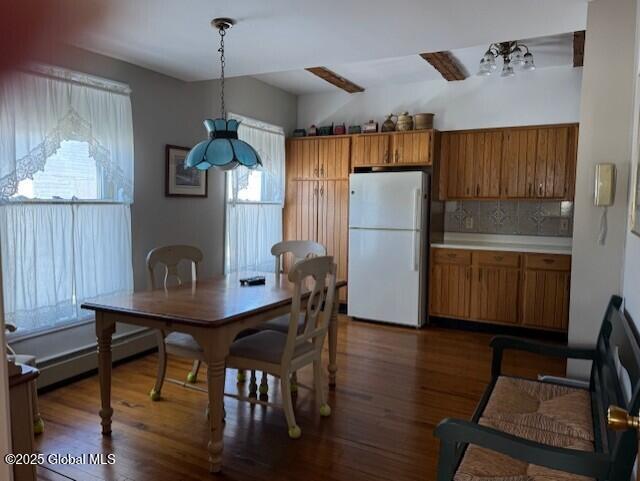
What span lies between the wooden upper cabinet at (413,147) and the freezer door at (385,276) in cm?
75

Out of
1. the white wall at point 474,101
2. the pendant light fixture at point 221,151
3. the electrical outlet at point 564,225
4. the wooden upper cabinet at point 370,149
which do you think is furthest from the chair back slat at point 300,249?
the electrical outlet at point 564,225

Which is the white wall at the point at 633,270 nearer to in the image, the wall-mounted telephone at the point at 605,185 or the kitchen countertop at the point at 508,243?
the wall-mounted telephone at the point at 605,185

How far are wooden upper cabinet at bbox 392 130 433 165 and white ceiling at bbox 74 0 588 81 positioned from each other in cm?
139

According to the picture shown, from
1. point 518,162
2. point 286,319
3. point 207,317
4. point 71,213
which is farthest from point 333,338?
point 518,162

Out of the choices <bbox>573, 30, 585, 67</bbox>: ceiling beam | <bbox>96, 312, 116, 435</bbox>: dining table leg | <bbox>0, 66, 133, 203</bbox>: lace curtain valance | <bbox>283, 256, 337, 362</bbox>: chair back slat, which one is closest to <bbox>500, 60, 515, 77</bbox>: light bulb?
<bbox>573, 30, 585, 67</bbox>: ceiling beam

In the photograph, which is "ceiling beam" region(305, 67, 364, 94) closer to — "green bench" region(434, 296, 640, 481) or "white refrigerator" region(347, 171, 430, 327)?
"white refrigerator" region(347, 171, 430, 327)

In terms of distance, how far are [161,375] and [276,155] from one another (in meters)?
2.98

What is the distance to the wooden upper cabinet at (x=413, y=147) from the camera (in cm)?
464

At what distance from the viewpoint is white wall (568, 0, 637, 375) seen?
2.42 m

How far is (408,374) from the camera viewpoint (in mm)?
3387

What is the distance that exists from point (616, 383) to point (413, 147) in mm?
3385

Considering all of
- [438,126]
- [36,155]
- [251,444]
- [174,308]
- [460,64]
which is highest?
[460,64]

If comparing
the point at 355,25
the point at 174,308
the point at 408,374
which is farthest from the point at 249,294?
the point at 355,25

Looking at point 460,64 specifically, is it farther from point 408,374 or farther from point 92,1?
point 92,1
